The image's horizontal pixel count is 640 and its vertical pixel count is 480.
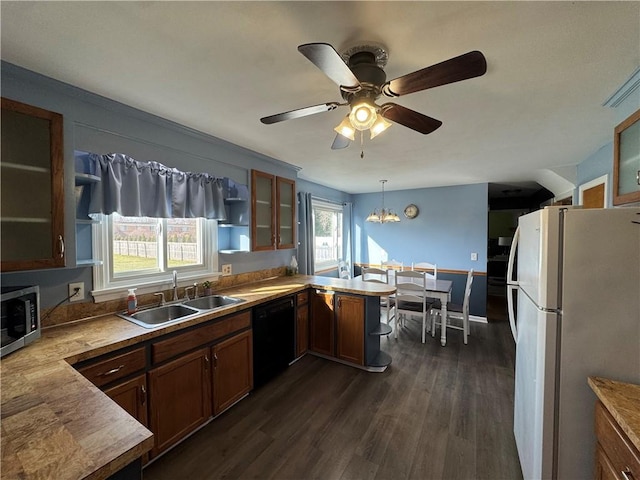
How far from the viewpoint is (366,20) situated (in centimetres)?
110

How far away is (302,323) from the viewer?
119 inches

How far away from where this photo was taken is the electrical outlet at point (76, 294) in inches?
69.0

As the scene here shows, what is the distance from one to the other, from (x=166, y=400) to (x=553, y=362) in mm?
2208

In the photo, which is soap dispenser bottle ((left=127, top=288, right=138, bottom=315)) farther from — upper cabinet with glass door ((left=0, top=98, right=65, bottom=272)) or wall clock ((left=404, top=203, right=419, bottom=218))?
wall clock ((left=404, top=203, right=419, bottom=218))

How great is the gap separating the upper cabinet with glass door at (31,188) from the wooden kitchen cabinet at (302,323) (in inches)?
78.9

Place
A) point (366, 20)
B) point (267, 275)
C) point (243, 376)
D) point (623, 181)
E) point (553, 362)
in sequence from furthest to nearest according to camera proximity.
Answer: point (267, 275) < point (243, 376) < point (623, 181) < point (553, 362) < point (366, 20)

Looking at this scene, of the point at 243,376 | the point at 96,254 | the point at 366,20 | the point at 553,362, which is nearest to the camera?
the point at 366,20

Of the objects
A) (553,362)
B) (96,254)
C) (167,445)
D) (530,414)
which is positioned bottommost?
(167,445)

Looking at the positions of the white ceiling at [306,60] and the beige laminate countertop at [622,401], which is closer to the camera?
the beige laminate countertop at [622,401]

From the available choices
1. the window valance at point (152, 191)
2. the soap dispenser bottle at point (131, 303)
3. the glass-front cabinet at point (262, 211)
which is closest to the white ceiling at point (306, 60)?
the window valance at point (152, 191)

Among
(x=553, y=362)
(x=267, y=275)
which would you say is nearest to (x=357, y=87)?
(x=553, y=362)

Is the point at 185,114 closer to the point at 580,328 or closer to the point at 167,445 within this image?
the point at 167,445

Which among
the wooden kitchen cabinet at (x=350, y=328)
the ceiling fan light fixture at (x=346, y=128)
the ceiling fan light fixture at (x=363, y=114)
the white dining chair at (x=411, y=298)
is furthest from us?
the white dining chair at (x=411, y=298)

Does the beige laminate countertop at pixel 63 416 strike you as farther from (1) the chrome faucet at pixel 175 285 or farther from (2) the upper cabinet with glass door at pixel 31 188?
(1) the chrome faucet at pixel 175 285
